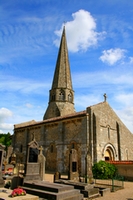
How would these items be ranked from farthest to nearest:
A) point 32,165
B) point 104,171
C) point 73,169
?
point 104,171 < point 73,169 < point 32,165

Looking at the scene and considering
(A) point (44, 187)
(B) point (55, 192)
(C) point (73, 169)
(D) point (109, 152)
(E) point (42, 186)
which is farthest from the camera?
(D) point (109, 152)

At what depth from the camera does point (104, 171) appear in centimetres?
1597

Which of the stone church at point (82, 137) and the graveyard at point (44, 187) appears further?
the stone church at point (82, 137)

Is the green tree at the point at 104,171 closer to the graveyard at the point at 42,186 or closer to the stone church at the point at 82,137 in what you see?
the stone church at the point at 82,137

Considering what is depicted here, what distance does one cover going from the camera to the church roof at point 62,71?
35.1 meters

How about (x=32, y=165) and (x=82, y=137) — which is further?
(x=82, y=137)

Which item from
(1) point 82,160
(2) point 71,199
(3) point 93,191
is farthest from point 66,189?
(1) point 82,160

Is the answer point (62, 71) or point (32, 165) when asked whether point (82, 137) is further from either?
point (62, 71)

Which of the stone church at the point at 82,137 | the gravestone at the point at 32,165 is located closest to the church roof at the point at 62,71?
the stone church at the point at 82,137

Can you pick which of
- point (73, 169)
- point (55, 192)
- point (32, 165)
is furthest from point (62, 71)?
point (55, 192)

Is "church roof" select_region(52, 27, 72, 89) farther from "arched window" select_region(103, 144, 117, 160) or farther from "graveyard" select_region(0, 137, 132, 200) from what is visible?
"graveyard" select_region(0, 137, 132, 200)

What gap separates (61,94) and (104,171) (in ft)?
66.9

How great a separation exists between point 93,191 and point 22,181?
411cm

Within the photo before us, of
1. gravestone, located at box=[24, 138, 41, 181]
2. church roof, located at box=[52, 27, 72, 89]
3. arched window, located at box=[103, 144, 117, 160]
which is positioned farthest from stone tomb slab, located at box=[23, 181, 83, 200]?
church roof, located at box=[52, 27, 72, 89]
